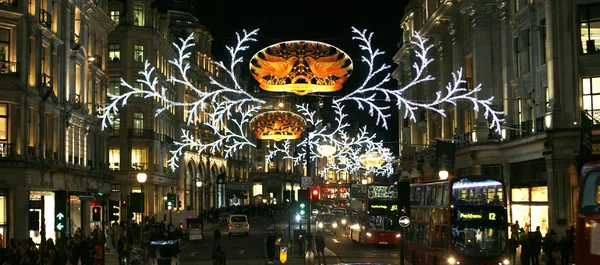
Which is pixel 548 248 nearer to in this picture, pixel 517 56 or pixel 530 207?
pixel 530 207

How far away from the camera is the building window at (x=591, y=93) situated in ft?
133

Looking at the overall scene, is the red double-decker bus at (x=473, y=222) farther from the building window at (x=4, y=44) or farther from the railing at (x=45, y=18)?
the railing at (x=45, y=18)

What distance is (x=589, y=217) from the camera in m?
17.4

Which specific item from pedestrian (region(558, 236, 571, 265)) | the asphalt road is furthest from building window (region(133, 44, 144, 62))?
pedestrian (region(558, 236, 571, 265))

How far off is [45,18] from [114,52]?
31429 millimetres

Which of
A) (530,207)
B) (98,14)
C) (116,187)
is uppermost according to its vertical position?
(98,14)

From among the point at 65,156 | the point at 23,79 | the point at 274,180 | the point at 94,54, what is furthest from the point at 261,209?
the point at 23,79

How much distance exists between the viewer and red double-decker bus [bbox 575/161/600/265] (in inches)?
675

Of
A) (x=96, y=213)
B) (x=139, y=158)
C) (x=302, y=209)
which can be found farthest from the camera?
(x=139, y=158)

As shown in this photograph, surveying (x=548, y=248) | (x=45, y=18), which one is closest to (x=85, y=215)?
(x=45, y=18)

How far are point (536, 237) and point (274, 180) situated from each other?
111 m

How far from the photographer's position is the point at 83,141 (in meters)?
52.2

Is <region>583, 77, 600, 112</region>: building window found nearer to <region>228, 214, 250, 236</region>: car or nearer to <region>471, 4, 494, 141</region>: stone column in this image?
<region>471, 4, 494, 141</region>: stone column

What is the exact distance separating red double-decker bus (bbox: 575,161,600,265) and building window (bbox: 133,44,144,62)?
193 ft
